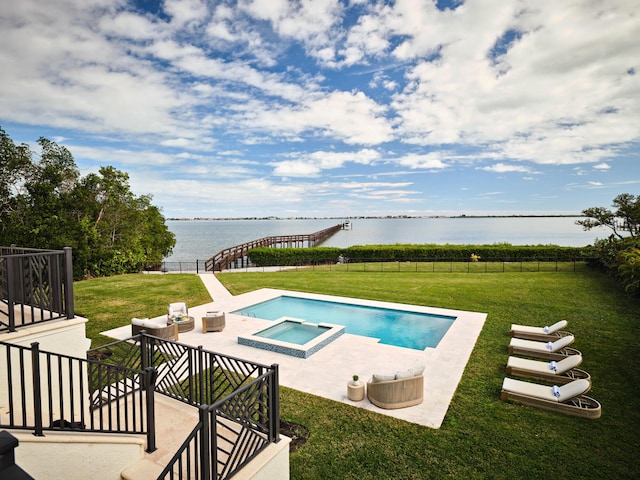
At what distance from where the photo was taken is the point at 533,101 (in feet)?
70.8

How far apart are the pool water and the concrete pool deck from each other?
0.44 meters

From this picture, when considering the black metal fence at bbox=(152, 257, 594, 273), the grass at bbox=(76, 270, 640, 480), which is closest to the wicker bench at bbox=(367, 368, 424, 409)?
the grass at bbox=(76, 270, 640, 480)

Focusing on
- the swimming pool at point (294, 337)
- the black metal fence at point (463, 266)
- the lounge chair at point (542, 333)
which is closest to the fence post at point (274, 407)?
the swimming pool at point (294, 337)

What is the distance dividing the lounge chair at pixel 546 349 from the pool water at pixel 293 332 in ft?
18.9

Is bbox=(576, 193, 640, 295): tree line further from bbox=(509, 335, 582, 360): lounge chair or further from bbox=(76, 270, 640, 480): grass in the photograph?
bbox=(509, 335, 582, 360): lounge chair

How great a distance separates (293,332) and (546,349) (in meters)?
7.64

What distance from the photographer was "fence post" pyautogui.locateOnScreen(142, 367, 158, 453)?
4.54 meters

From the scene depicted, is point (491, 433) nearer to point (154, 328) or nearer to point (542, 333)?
point (542, 333)

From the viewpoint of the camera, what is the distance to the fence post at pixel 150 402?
179 inches

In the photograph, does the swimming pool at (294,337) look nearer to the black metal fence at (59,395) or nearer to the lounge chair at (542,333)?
the black metal fence at (59,395)

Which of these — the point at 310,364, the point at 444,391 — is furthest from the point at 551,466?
the point at 310,364

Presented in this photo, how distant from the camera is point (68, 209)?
2381cm

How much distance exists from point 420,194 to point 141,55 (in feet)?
250

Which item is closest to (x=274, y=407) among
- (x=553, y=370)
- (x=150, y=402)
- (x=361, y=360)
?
(x=150, y=402)
